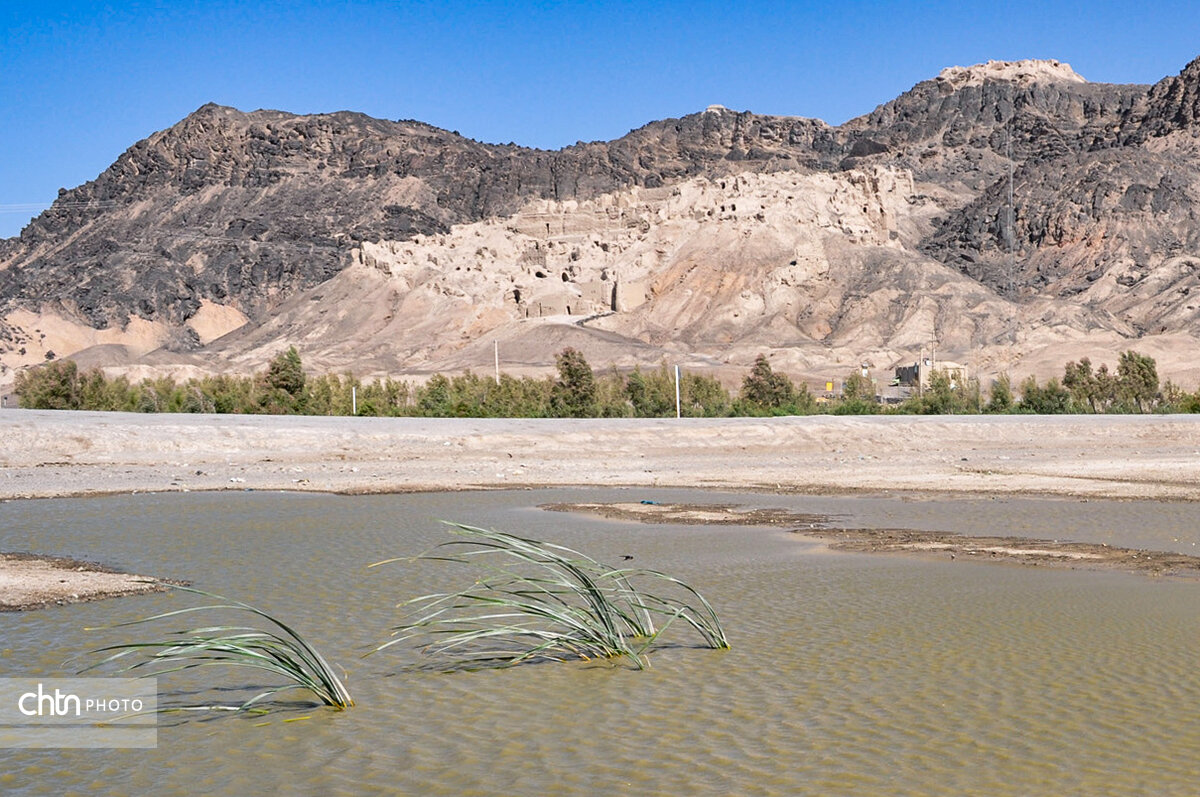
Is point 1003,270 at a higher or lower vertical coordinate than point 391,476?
higher

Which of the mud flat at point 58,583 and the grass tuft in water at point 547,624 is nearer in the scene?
the grass tuft in water at point 547,624

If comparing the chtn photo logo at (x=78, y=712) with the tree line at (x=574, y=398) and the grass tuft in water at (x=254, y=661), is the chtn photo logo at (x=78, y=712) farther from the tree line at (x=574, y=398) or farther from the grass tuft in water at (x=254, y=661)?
the tree line at (x=574, y=398)

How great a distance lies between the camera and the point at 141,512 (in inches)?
711

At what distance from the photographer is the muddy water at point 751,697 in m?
5.77

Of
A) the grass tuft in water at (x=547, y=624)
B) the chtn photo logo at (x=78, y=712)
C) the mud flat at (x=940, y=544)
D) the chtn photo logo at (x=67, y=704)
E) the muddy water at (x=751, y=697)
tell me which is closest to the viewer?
the muddy water at (x=751, y=697)

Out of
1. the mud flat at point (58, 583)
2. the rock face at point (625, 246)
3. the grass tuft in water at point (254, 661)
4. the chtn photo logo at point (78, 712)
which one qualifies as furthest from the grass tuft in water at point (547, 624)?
the rock face at point (625, 246)

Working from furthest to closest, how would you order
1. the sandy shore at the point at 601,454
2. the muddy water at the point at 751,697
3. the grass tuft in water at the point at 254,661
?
the sandy shore at the point at 601,454 < the grass tuft in water at the point at 254,661 < the muddy water at the point at 751,697

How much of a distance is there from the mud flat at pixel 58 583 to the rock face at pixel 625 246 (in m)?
78.5

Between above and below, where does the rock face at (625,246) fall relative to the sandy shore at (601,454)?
above

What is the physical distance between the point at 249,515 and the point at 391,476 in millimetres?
7300

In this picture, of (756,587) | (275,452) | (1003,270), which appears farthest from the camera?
(1003,270)

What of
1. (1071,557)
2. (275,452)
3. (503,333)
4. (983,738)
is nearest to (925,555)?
(1071,557)

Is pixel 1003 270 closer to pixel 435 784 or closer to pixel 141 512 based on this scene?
pixel 141 512

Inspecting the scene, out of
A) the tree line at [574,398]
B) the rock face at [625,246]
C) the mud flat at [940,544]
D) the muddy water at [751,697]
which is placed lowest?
the muddy water at [751,697]
